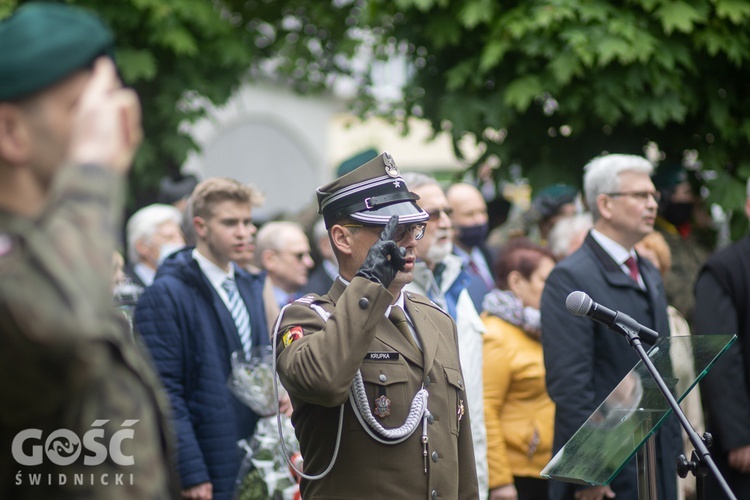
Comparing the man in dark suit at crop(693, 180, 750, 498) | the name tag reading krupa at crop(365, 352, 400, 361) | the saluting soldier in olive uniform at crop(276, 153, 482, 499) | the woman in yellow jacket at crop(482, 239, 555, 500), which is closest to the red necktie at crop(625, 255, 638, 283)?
the man in dark suit at crop(693, 180, 750, 498)

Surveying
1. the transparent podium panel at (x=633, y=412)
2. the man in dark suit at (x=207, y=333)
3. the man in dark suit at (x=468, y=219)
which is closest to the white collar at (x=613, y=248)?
the transparent podium panel at (x=633, y=412)

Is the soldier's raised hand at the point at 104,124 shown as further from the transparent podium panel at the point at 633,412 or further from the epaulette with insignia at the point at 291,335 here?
the transparent podium panel at the point at 633,412

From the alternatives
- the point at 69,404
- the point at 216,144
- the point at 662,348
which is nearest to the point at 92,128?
the point at 69,404

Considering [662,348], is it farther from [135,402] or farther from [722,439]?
[135,402]

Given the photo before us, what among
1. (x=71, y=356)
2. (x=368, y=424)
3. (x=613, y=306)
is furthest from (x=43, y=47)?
(x=613, y=306)

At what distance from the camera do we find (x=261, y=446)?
18.5ft

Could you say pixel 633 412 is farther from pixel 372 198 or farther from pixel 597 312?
pixel 372 198

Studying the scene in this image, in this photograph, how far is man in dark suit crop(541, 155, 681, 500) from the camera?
203 inches

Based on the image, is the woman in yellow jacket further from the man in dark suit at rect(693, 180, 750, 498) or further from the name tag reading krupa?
the name tag reading krupa

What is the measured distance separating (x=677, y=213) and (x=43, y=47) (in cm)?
804

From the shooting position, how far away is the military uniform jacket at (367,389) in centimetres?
342

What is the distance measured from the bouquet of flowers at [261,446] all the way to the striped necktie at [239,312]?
211 millimetres

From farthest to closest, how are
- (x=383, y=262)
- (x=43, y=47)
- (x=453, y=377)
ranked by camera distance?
(x=453, y=377)
(x=383, y=262)
(x=43, y=47)

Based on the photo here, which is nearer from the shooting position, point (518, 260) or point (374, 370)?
point (374, 370)
